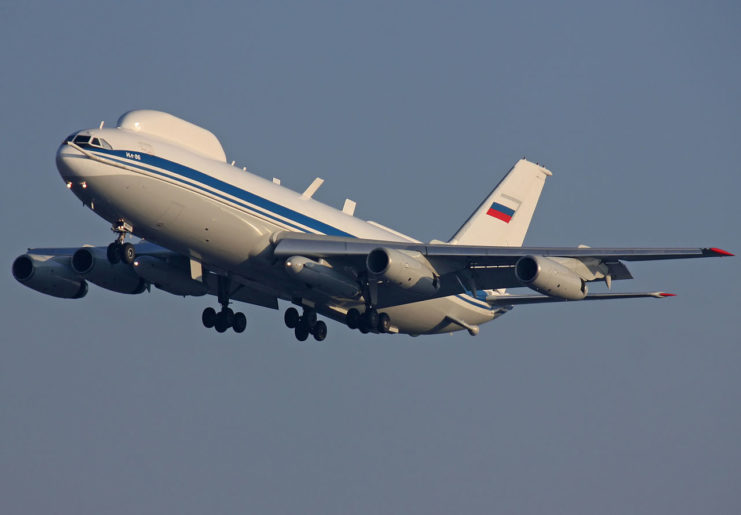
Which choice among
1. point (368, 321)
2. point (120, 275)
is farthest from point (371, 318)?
point (120, 275)

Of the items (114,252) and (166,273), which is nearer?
(114,252)

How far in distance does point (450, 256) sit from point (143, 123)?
12351 mm

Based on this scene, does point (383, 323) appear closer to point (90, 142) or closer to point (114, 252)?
point (114, 252)

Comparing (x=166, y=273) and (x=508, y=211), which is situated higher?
(x=508, y=211)

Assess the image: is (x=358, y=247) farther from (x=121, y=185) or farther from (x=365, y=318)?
(x=121, y=185)

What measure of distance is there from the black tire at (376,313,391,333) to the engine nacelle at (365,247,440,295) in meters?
3.60

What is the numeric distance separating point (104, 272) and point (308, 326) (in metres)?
8.89

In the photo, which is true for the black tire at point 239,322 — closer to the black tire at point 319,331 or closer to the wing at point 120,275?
the wing at point 120,275

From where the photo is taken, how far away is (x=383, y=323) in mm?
48656

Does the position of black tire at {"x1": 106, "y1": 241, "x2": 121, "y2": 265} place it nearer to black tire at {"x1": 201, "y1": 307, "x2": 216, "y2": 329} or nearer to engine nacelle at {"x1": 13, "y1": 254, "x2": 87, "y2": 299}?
black tire at {"x1": 201, "y1": 307, "x2": 216, "y2": 329}

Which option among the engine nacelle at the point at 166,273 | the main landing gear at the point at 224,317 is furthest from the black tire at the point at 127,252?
the main landing gear at the point at 224,317

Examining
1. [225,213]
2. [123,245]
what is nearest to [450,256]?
[225,213]

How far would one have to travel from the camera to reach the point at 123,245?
4275cm

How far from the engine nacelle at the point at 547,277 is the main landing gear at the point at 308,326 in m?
9.62
